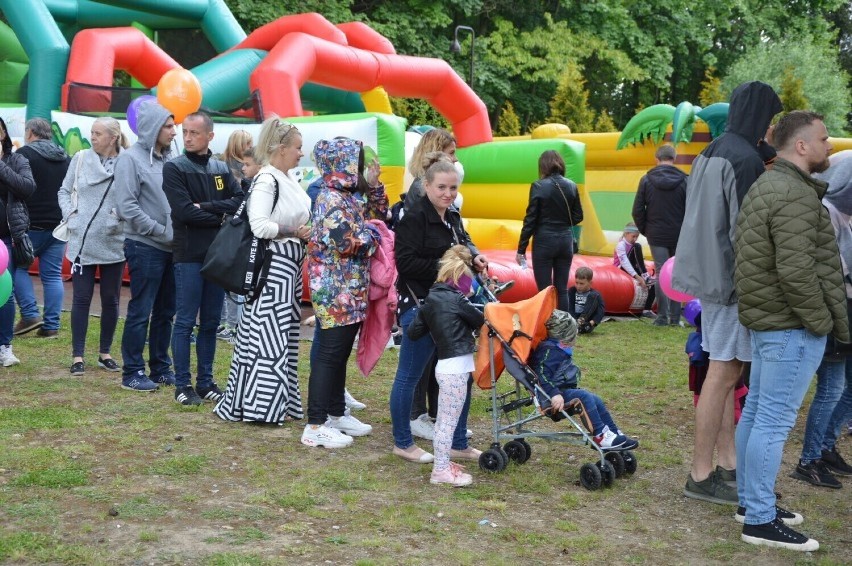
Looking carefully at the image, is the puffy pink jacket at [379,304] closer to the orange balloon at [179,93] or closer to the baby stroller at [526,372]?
the baby stroller at [526,372]

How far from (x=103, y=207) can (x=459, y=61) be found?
22.9m

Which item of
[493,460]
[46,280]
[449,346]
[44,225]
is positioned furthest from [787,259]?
[46,280]

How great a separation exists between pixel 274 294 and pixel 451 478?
1.61m

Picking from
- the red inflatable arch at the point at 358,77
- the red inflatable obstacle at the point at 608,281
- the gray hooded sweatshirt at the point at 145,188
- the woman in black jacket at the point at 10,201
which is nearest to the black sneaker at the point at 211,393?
the gray hooded sweatshirt at the point at 145,188

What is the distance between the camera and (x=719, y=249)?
15.5 ft

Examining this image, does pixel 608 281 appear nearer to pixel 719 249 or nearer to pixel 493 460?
pixel 493 460

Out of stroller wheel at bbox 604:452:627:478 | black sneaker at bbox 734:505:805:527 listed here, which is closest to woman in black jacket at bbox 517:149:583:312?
stroller wheel at bbox 604:452:627:478

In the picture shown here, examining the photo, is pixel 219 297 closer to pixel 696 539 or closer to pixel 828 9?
pixel 696 539

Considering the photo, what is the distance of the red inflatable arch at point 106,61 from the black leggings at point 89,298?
593 cm

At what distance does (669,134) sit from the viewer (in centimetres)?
1562

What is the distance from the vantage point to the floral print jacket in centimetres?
559

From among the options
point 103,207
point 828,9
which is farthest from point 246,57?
point 828,9

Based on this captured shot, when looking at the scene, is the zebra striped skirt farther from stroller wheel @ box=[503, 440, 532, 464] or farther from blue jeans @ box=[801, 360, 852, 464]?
blue jeans @ box=[801, 360, 852, 464]

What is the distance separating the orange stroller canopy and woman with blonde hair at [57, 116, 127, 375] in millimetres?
3163
